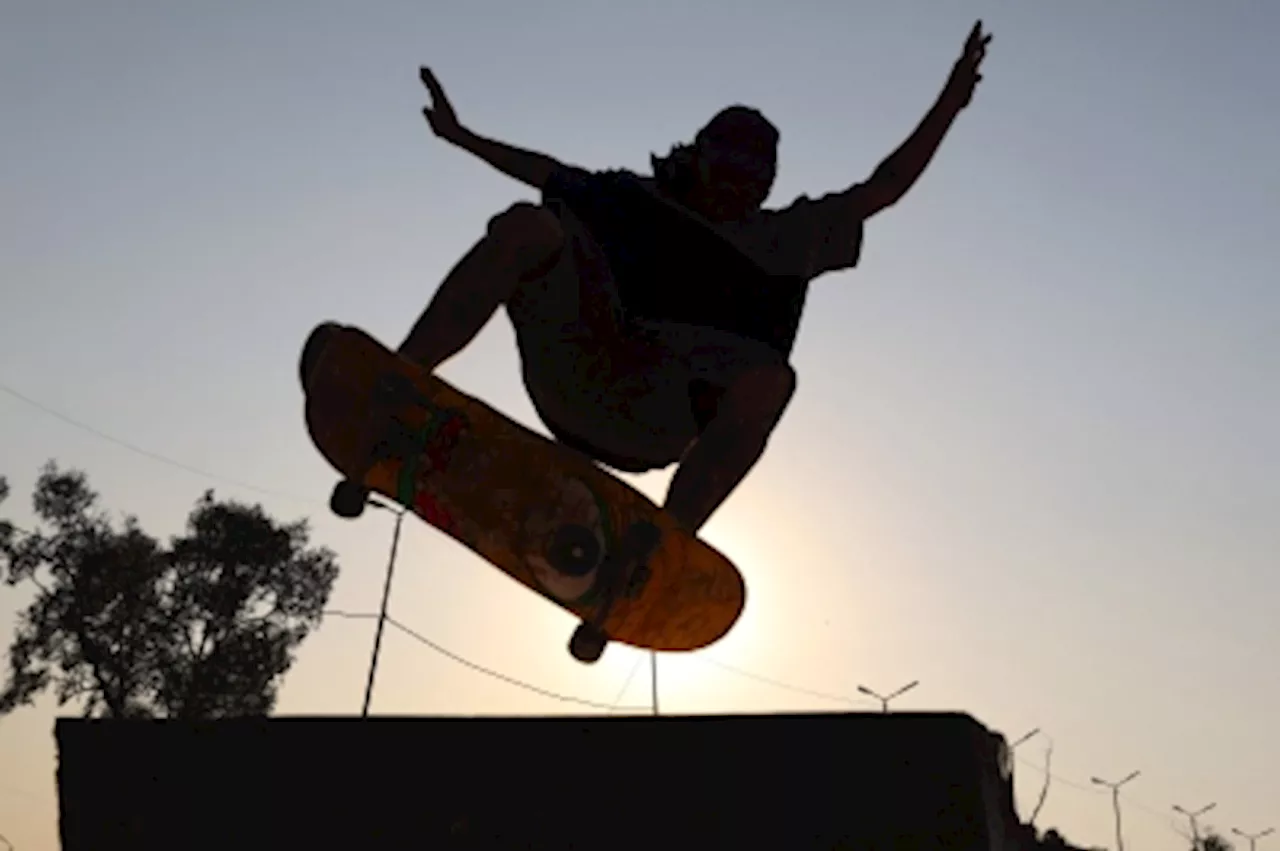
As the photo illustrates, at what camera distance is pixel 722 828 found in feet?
7.43

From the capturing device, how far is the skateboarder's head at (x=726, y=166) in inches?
166

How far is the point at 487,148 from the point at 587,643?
1747 millimetres

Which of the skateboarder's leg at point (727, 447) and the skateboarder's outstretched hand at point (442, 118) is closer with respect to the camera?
the skateboarder's leg at point (727, 447)

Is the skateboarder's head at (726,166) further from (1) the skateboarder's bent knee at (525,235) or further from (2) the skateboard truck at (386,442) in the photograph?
(2) the skateboard truck at (386,442)

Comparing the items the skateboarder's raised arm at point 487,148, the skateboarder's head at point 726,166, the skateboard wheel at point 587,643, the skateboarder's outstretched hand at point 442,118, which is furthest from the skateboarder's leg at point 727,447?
the skateboarder's outstretched hand at point 442,118

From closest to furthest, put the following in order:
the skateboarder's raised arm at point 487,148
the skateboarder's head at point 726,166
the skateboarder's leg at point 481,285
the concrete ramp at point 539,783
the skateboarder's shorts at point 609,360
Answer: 1. the concrete ramp at point 539,783
2. the skateboarder's leg at point 481,285
3. the skateboarder's shorts at point 609,360
4. the skateboarder's head at point 726,166
5. the skateboarder's raised arm at point 487,148

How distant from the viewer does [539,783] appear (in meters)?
2.34

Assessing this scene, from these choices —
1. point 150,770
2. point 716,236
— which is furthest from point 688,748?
point 716,236

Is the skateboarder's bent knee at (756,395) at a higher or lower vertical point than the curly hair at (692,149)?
lower

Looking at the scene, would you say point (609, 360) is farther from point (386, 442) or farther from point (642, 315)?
point (386, 442)

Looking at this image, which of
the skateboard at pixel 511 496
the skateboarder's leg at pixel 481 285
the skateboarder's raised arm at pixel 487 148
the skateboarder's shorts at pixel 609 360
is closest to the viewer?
the skateboard at pixel 511 496

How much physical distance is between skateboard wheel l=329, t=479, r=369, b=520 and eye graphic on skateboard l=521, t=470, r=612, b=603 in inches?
18.5

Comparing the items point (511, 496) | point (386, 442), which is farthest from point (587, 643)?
point (386, 442)

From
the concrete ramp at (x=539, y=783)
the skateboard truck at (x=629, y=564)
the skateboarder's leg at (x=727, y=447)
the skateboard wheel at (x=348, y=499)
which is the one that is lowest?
the concrete ramp at (x=539, y=783)
